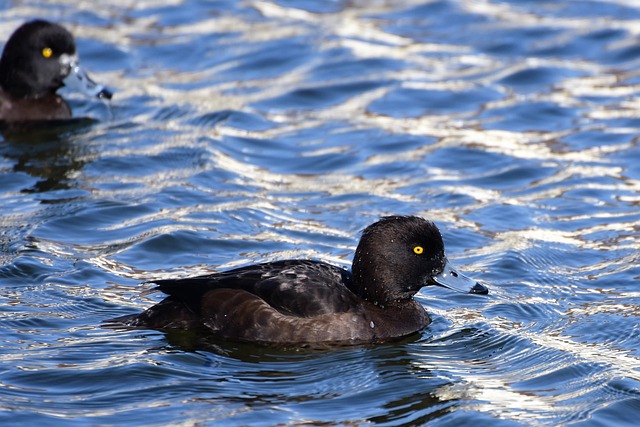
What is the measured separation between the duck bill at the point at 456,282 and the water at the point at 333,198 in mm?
275

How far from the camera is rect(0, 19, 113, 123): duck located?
12836 millimetres

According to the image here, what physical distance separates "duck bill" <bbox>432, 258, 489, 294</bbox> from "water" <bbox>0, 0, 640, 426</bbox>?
27 cm

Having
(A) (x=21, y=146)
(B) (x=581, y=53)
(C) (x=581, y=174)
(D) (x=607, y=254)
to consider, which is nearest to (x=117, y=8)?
(A) (x=21, y=146)

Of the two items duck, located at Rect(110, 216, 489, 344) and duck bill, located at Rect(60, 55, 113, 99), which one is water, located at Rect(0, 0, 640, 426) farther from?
duck bill, located at Rect(60, 55, 113, 99)

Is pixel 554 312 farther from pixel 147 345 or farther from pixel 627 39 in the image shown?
pixel 627 39

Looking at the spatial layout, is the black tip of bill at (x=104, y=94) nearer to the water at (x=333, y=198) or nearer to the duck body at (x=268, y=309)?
the water at (x=333, y=198)

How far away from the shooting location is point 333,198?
10820mm

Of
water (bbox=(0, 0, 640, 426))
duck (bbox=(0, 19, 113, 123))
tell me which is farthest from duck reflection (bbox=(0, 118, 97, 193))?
duck (bbox=(0, 19, 113, 123))

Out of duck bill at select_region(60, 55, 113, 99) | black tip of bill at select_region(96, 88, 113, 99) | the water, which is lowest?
the water

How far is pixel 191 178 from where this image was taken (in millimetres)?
11164

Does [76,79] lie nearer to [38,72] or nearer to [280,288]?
[38,72]

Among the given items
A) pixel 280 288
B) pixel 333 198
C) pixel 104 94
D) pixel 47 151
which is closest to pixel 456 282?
pixel 280 288

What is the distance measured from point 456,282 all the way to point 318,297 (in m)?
1.04

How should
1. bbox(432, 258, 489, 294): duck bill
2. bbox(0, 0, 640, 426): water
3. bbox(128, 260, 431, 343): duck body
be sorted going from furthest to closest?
bbox(432, 258, 489, 294): duck bill, bbox(128, 260, 431, 343): duck body, bbox(0, 0, 640, 426): water
